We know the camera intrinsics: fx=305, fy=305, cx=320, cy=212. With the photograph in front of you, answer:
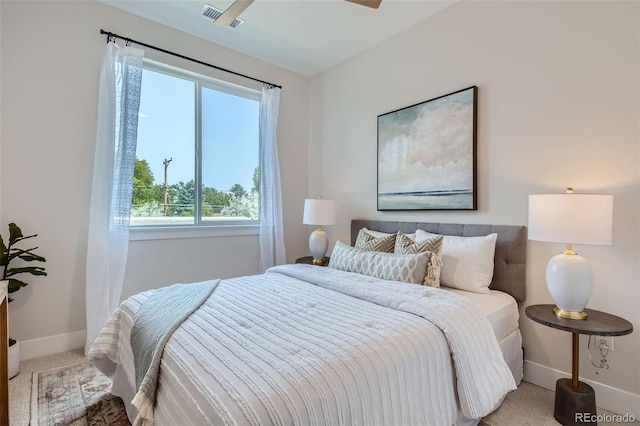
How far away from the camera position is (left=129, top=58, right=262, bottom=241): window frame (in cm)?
303

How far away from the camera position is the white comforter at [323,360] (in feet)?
3.19

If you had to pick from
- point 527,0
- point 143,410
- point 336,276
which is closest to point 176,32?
point 336,276

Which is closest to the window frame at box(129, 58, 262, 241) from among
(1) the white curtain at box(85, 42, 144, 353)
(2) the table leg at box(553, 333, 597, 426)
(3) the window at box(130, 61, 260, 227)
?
(3) the window at box(130, 61, 260, 227)

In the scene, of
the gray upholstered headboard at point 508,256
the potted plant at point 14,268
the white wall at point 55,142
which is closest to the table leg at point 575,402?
the gray upholstered headboard at point 508,256

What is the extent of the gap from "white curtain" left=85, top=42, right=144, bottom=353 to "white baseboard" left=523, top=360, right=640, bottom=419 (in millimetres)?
3373

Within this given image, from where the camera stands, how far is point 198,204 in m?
3.38

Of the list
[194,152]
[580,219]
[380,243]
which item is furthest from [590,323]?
[194,152]

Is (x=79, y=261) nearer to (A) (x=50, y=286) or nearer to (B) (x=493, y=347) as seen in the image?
(A) (x=50, y=286)

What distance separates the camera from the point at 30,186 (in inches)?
96.7

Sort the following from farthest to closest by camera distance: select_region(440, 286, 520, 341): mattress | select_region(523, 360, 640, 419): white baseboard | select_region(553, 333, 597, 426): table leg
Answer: select_region(440, 286, 520, 341): mattress
select_region(523, 360, 640, 419): white baseboard
select_region(553, 333, 597, 426): table leg

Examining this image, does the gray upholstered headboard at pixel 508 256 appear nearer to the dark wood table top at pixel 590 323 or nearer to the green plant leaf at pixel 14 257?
the dark wood table top at pixel 590 323

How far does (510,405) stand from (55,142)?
12.8 feet

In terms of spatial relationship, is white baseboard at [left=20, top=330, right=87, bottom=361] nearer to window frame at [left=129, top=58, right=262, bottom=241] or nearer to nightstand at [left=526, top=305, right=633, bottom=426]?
window frame at [left=129, top=58, right=262, bottom=241]

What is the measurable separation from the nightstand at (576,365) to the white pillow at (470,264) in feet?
1.40
